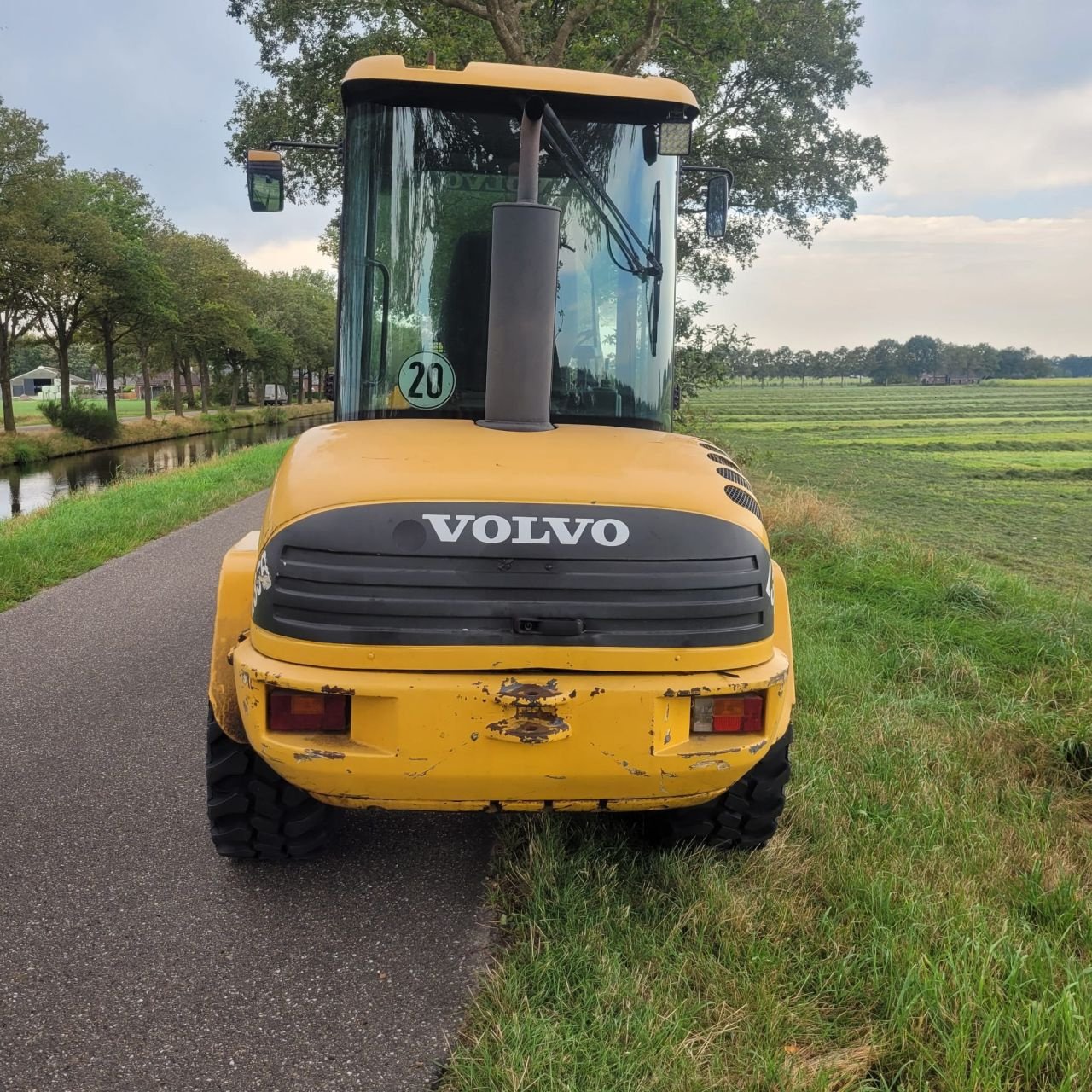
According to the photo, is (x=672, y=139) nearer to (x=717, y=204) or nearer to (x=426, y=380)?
(x=717, y=204)

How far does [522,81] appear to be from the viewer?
10.9 ft

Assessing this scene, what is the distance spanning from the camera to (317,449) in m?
2.73

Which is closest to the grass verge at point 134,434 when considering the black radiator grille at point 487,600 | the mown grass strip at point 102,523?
the mown grass strip at point 102,523

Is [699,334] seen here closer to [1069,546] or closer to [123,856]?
[1069,546]

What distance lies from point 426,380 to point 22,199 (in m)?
28.2

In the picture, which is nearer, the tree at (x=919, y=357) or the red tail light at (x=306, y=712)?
the red tail light at (x=306, y=712)

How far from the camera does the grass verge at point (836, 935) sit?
2072 mm

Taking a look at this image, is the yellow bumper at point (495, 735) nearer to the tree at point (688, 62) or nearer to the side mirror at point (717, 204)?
the side mirror at point (717, 204)

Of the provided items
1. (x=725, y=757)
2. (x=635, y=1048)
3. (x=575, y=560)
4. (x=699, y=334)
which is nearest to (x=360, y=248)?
(x=575, y=560)

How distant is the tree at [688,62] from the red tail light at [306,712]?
10.9 metres

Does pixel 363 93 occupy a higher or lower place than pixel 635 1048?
higher

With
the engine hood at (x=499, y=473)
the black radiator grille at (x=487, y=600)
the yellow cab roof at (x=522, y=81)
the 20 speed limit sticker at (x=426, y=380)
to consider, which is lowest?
the black radiator grille at (x=487, y=600)

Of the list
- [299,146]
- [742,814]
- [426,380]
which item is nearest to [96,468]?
[299,146]

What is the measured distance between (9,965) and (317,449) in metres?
1.72
